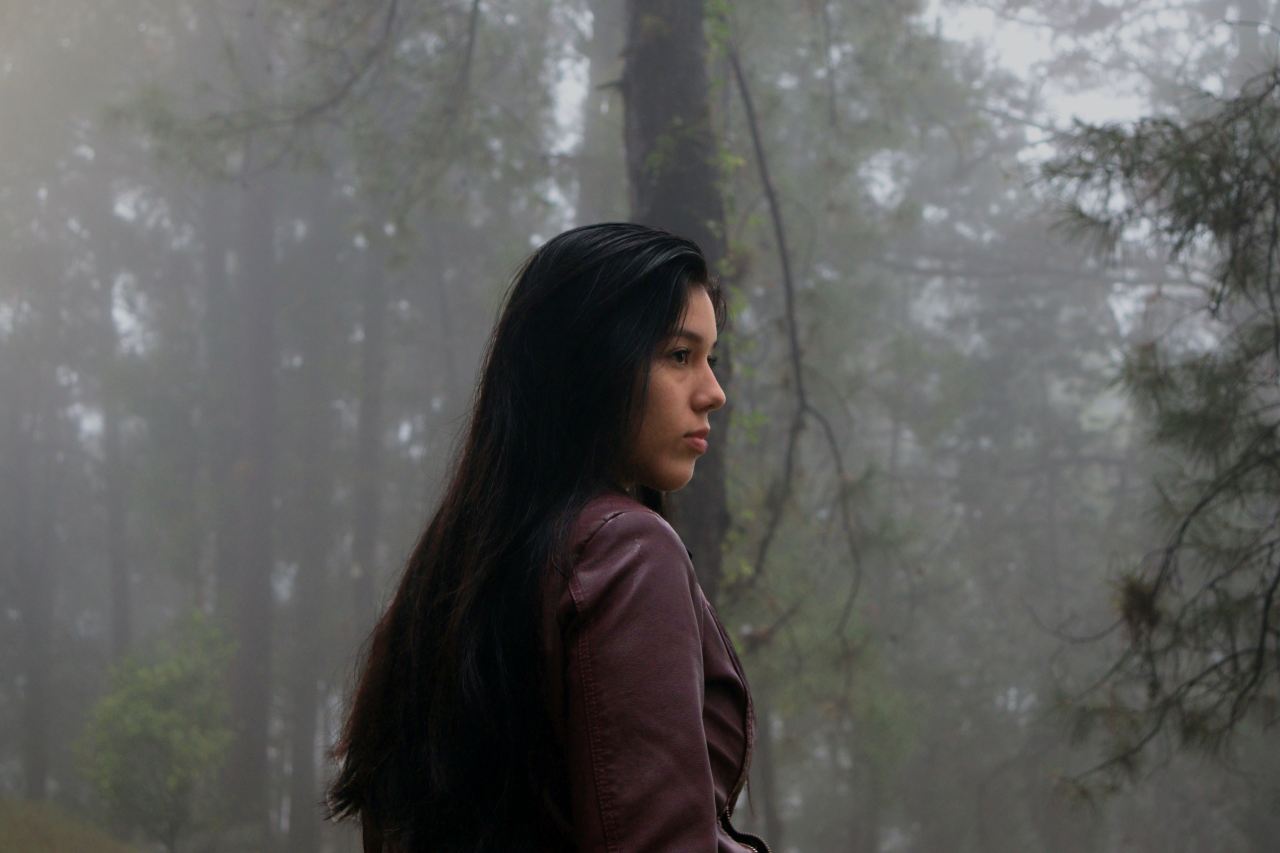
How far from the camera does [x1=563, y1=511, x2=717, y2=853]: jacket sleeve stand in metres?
1.37

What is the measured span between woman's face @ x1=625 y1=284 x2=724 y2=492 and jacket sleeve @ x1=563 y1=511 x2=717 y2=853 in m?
0.20

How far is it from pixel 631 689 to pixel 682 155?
5.35 metres

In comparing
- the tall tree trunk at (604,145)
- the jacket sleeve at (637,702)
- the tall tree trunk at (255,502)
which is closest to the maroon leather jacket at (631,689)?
the jacket sleeve at (637,702)

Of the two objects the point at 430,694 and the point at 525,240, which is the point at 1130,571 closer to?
the point at 430,694

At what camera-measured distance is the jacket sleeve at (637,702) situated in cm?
137

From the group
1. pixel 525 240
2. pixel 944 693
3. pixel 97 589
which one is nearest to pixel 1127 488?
pixel 944 693

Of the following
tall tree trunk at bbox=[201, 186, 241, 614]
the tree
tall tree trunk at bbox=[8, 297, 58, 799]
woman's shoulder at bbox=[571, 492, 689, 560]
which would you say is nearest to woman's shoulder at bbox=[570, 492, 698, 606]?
woman's shoulder at bbox=[571, 492, 689, 560]

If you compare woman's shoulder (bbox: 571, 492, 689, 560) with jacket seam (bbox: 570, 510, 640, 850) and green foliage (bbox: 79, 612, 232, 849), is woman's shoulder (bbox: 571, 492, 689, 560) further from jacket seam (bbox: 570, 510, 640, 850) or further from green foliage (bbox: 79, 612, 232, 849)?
green foliage (bbox: 79, 612, 232, 849)

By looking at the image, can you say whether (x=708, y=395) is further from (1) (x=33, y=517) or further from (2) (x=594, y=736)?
(1) (x=33, y=517)

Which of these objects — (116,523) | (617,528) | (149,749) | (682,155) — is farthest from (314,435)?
(617,528)

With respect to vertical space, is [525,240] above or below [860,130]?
below

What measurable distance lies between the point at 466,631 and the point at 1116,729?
436 cm

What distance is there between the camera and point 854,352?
67.6 feet

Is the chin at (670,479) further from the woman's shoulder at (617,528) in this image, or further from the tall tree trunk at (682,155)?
the tall tree trunk at (682,155)
